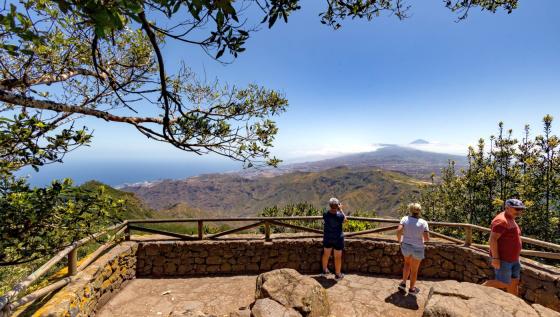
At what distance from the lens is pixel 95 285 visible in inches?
217

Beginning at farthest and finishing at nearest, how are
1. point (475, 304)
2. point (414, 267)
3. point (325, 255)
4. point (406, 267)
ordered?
1. point (325, 255)
2. point (406, 267)
3. point (414, 267)
4. point (475, 304)

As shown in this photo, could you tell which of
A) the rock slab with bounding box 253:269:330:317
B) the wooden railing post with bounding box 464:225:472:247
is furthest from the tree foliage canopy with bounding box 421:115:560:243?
the rock slab with bounding box 253:269:330:317

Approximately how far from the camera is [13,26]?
2.45 meters

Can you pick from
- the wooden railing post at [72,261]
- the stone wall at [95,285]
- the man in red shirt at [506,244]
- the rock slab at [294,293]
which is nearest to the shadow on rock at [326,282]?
the rock slab at [294,293]

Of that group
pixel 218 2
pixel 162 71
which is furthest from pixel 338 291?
pixel 218 2

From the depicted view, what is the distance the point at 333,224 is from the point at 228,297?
2.95m

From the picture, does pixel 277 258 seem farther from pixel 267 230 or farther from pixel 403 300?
pixel 403 300

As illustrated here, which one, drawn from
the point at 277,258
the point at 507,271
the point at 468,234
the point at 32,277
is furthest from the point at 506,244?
the point at 32,277

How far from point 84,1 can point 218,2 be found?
988mm

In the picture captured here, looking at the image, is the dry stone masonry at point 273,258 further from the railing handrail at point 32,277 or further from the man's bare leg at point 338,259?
the railing handrail at point 32,277

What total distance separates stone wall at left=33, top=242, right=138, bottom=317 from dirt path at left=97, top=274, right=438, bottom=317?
0.28m

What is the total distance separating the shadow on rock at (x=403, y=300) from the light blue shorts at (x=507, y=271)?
1607 millimetres

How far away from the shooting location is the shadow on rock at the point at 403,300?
5.65 meters

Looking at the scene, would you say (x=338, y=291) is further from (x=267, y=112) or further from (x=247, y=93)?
(x=247, y=93)
